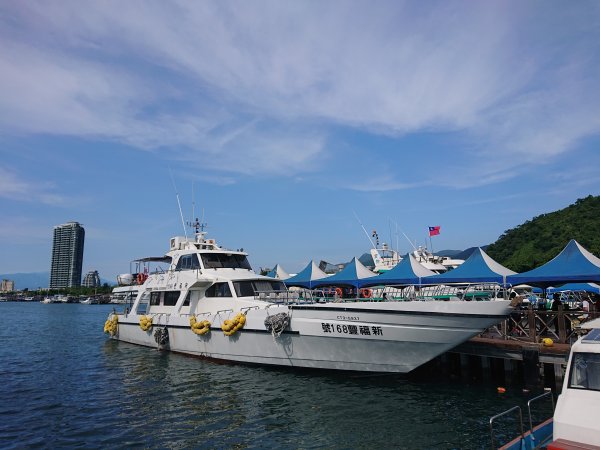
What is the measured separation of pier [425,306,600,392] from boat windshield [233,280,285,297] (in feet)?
23.2

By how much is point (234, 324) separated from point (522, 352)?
9.78 metres

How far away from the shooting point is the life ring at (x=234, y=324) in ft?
51.4

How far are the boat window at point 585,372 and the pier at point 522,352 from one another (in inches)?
265

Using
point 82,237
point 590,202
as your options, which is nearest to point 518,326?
point 590,202

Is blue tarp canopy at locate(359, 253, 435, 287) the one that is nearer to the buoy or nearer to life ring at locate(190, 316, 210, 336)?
the buoy

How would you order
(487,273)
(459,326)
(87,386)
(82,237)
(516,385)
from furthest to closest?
(82,237) → (487,273) → (87,386) → (516,385) → (459,326)

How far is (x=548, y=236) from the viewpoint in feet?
182

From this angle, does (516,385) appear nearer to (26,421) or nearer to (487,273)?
(487,273)

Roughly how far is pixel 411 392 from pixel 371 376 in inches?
63.7

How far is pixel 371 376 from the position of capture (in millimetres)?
14031

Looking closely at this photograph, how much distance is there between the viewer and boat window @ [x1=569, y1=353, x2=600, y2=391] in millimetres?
6243

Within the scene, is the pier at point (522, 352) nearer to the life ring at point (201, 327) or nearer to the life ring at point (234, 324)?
the life ring at point (234, 324)

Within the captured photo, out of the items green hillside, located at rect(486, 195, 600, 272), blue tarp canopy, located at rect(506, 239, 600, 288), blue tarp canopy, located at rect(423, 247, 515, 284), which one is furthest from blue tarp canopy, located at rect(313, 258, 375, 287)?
green hillside, located at rect(486, 195, 600, 272)

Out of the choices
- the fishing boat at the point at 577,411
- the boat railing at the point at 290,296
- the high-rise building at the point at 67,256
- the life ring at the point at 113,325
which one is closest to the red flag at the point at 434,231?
the boat railing at the point at 290,296
